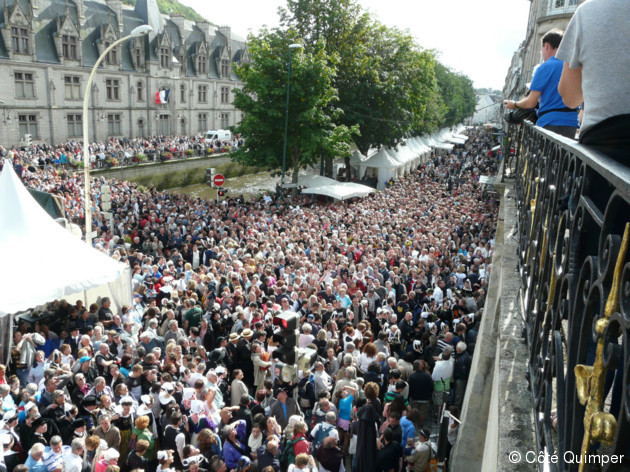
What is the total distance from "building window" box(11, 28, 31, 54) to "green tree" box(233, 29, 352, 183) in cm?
2220

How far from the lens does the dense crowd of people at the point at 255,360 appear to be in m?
6.70

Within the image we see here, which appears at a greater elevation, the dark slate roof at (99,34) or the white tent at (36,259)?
the dark slate roof at (99,34)

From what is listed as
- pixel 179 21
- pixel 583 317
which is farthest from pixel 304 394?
pixel 179 21

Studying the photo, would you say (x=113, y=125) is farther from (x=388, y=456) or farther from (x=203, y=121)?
(x=388, y=456)

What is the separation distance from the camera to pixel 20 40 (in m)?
39.7

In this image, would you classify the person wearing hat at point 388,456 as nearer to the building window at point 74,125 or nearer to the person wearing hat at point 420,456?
the person wearing hat at point 420,456

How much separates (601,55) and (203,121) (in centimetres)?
5933

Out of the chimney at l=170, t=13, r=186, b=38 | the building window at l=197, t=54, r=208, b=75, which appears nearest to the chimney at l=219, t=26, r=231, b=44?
the building window at l=197, t=54, r=208, b=75

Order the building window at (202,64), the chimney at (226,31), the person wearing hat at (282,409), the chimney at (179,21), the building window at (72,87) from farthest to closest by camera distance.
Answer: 1. the chimney at (226,31)
2. the building window at (202,64)
3. the chimney at (179,21)
4. the building window at (72,87)
5. the person wearing hat at (282,409)

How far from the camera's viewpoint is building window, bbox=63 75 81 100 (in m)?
43.5

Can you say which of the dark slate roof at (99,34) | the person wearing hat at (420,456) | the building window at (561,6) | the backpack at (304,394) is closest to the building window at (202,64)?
the dark slate roof at (99,34)

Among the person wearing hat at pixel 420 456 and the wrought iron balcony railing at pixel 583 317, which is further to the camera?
the person wearing hat at pixel 420 456

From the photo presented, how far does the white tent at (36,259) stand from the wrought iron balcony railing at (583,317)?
8.34 meters

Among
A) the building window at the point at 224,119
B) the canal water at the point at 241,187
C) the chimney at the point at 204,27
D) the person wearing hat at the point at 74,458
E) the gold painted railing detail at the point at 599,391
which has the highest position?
the chimney at the point at 204,27
